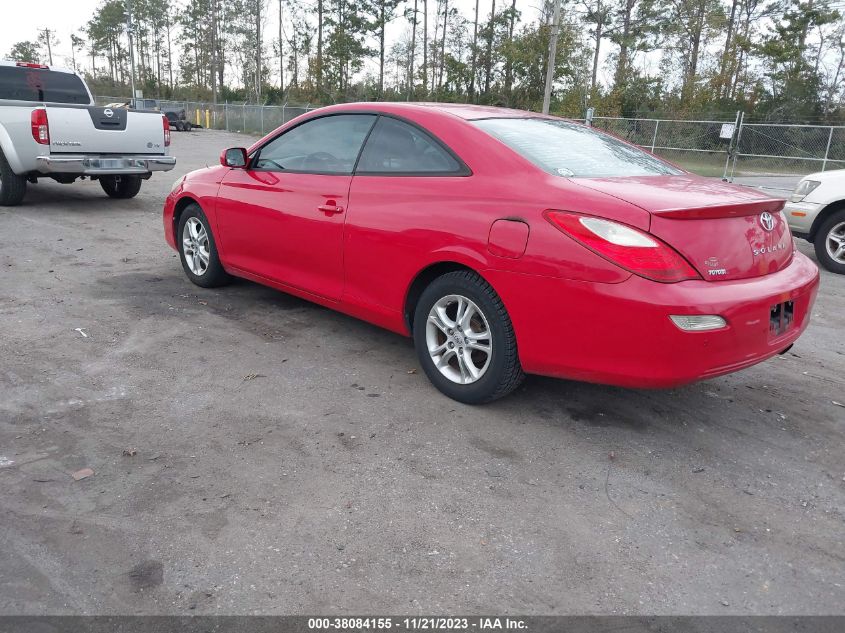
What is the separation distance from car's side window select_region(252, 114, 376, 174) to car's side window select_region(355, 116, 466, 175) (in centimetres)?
12

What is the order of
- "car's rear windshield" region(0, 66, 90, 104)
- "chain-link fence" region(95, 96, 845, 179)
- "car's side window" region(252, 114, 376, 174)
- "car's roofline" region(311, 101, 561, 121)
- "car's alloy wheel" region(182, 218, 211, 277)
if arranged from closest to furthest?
"car's roofline" region(311, 101, 561, 121), "car's side window" region(252, 114, 376, 174), "car's alloy wheel" region(182, 218, 211, 277), "car's rear windshield" region(0, 66, 90, 104), "chain-link fence" region(95, 96, 845, 179)

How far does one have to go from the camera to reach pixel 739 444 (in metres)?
3.44

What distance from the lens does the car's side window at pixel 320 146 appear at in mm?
4332

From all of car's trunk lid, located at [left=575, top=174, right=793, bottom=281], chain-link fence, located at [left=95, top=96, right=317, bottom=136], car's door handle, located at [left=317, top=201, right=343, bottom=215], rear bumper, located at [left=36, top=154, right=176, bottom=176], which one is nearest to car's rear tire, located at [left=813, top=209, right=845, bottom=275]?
car's trunk lid, located at [left=575, top=174, right=793, bottom=281]

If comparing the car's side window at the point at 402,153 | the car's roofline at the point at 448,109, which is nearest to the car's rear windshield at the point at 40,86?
the car's roofline at the point at 448,109

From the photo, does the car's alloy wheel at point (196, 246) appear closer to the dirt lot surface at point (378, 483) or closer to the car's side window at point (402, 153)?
the dirt lot surface at point (378, 483)

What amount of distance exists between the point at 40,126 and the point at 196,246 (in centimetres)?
420

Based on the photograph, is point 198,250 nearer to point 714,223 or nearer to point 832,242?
point 714,223

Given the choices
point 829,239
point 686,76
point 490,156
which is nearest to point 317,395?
point 490,156

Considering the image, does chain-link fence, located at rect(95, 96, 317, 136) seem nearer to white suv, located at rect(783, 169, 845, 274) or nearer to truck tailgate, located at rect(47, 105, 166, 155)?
truck tailgate, located at rect(47, 105, 166, 155)

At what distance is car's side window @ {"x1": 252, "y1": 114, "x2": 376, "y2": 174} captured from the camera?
4332mm

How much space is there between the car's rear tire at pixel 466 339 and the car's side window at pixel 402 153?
63 cm

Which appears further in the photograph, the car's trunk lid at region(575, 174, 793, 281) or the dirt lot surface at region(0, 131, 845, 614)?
the car's trunk lid at region(575, 174, 793, 281)

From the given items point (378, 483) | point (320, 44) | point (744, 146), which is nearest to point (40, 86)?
point (378, 483)
